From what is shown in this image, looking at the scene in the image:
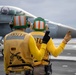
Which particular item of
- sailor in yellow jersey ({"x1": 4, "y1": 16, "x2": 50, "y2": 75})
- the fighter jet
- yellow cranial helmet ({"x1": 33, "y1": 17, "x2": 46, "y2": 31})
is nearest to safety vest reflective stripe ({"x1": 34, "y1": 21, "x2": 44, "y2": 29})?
yellow cranial helmet ({"x1": 33, "y1": 17, "x2": 46, "y2": 31})

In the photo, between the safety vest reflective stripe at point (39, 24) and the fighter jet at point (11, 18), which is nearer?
the safety vest reflective stripe at point (39, 24)

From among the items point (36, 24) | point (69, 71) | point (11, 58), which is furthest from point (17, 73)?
point (69, 71)

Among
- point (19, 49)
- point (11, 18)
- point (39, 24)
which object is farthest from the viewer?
point (11, 18)

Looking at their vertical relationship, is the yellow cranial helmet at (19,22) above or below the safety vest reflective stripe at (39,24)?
above

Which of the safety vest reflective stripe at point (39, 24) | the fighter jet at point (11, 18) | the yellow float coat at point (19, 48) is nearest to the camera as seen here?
the yellow float coat at point (19, 48)

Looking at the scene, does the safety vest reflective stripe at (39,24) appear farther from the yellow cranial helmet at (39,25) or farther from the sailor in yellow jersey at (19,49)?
the sailor in yellow jersey at (19,49)

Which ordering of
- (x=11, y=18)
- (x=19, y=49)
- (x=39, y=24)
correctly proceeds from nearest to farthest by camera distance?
(x=19, y=49)
(x=39, y=24)
(x=11, y=18)

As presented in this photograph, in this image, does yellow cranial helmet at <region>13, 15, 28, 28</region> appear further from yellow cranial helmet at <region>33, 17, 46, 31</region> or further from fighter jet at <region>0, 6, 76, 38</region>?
fighter jet at <region>0, 6, 76, 38</region>

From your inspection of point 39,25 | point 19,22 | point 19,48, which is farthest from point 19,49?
point 39,25

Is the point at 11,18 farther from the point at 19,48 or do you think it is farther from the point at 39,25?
the point at 19,48

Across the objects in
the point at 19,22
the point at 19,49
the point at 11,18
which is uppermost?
the point at 19,22

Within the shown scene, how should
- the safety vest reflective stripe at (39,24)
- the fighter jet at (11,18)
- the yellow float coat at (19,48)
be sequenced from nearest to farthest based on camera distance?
the yellow float coat at (19,48)
the safety vest reflective stripe at (39,24)
the fighter jet at (11,18)

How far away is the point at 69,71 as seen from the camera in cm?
1202

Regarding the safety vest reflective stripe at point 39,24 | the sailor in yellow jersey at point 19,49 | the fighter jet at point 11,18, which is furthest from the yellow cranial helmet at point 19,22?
the fighter jet at point 11,18
